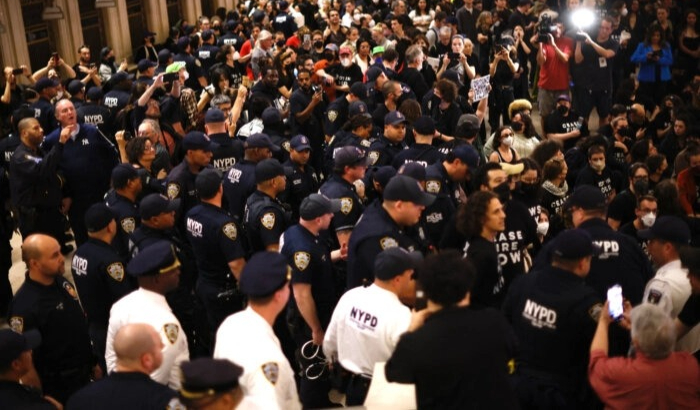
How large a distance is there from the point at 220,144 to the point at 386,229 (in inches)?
130

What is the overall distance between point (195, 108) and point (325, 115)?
1587 mm

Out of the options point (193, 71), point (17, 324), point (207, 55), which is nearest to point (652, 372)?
point (17, 324)

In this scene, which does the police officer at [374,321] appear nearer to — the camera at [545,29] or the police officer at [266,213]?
the police officer at [266,213]

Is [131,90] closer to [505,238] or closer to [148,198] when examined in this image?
[148,198]

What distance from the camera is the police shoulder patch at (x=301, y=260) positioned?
5.78m

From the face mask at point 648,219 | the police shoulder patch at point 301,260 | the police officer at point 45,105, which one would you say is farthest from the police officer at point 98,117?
the face mask at point 648,219

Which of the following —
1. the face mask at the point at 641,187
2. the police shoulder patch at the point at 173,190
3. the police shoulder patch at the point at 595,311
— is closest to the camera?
the police shoulder patch at the point at 595,311

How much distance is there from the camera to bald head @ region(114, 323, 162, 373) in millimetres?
4098

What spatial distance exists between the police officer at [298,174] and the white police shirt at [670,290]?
3.54 meters

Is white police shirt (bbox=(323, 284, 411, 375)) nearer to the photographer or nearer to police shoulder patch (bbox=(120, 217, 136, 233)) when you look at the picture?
police shoulder patch (bbox=(120, 217, 136, 233))

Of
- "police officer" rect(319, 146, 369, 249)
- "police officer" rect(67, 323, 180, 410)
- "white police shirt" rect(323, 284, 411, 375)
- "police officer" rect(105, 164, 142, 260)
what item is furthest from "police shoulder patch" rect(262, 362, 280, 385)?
"police officer" rect(105, 164, 142, 260)

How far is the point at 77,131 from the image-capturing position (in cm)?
867

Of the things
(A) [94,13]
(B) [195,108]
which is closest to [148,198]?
(B) [195,108]

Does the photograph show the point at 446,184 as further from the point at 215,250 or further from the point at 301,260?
the point at 215,250
